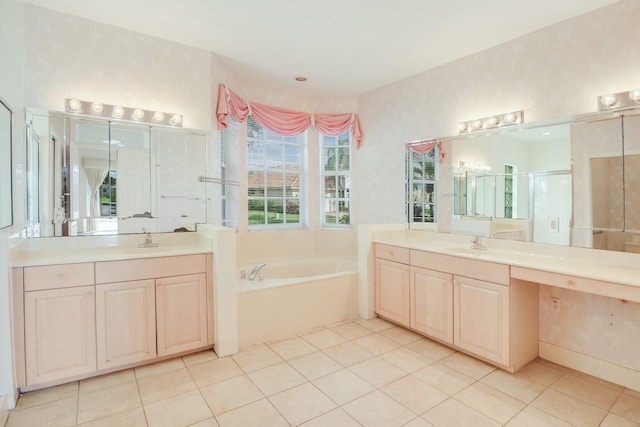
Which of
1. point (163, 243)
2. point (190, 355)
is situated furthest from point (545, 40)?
Result: point (190, 355)

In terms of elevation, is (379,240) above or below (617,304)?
above

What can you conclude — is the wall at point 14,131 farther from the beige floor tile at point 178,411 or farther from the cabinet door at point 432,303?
the cabinet door at point 432,303

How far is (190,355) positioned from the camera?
2.60 meters

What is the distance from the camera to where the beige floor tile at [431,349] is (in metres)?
2.62

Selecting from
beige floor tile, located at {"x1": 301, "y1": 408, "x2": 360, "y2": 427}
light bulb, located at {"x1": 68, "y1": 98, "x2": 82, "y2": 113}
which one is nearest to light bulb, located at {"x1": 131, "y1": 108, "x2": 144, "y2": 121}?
light bulb, located at {"x1": 68, "y1": 98, "x2": 82, "y2": 113}

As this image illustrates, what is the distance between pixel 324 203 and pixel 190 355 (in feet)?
8.64

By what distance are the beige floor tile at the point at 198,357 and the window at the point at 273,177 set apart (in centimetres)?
180

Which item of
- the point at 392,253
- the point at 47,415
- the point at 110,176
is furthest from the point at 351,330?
the point at 110,176

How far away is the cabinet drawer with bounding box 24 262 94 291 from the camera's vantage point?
2.05 meters

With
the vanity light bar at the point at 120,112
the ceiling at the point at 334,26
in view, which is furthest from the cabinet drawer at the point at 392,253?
the vanity light bar at the point at 120,112

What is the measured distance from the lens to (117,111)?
107 inches

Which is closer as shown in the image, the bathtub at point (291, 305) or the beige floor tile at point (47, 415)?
the beige floor tile at point (47, 415)

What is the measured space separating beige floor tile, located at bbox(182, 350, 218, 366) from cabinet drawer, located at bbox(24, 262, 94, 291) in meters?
0.91

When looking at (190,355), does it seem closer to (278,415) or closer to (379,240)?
(278,415)
